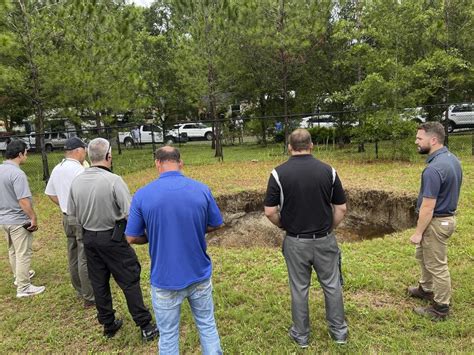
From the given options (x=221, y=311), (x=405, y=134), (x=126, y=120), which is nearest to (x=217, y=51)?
(x=126, y=120)

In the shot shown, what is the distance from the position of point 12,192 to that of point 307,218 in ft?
10.8

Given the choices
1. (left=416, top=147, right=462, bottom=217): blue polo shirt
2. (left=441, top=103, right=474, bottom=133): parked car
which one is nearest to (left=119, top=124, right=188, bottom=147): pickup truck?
(left=441, top=103, right=474, bottom=133): parked car

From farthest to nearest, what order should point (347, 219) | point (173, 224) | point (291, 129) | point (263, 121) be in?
point (263, 121) → point (291, 129) → point (347, 219) → point (173, 224)

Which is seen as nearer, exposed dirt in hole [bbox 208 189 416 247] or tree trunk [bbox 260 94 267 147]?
exposed dirt in hole [bbox 208 189 416 247]

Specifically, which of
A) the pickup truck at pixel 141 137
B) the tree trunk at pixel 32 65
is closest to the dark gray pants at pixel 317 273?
the tree trunk at pixel 32 65

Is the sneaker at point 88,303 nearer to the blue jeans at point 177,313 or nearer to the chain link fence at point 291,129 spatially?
the blue jeans at point 177,313

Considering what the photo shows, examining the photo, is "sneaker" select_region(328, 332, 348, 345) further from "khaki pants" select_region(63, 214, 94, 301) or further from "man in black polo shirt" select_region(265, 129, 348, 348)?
"khaki pants" select_region(63, 214, 94, 301)

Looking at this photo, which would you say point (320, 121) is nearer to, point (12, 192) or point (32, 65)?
point (32, 65)

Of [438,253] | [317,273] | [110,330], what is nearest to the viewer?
[317,273]

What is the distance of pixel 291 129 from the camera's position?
17.6 meters

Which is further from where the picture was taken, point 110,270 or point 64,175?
point 64,175

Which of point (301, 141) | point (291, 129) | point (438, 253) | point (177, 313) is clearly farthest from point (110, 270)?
point (291, 129)

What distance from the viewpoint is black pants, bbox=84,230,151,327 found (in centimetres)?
321

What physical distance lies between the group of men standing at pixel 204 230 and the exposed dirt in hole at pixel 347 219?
3771 mm
